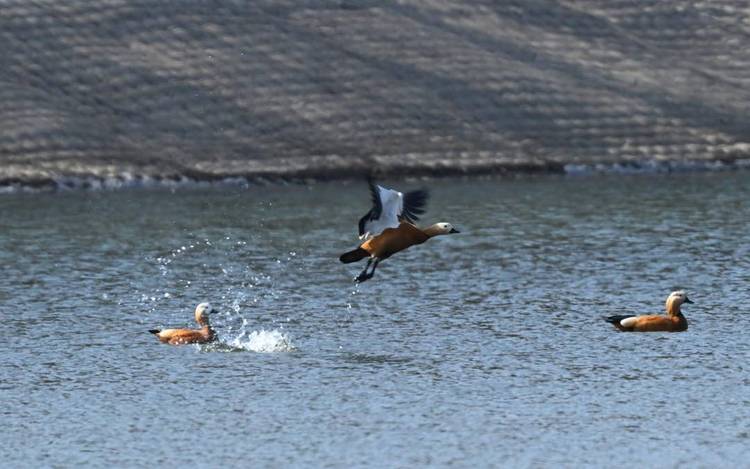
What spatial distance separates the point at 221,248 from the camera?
45.1m

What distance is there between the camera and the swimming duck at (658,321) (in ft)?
105

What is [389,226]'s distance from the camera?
29766mm

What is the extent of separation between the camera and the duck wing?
95.7ft

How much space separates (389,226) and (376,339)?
346 cm

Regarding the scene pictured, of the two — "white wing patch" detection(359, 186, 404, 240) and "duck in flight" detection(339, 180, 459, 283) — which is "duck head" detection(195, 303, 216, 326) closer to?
"duck in flight" detection(339, 180, 459, 283)

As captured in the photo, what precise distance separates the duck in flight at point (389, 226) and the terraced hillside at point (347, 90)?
29074 millimetres

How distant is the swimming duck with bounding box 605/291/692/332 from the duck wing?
4987 millimetres

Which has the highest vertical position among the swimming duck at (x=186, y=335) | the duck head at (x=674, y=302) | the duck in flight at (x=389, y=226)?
the duck in flight at (x=389, y=226)

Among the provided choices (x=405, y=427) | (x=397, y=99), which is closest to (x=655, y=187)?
(x=397, y=99)

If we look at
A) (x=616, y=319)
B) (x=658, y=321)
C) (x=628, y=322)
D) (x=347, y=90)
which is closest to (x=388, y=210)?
(x=616, y=319)

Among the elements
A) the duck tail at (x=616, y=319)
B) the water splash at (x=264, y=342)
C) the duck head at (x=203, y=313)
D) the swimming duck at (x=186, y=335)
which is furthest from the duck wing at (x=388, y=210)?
the duck tail at (x=616, y=319)

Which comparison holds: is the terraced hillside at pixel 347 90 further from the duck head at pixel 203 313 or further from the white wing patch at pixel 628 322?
the white wing patch at pixel 628 322

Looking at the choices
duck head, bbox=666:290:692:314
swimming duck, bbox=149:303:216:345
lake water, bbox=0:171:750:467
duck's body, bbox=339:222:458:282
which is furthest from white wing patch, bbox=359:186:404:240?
duck head, bbox=666:290:692:314

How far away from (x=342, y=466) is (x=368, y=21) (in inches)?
1767
